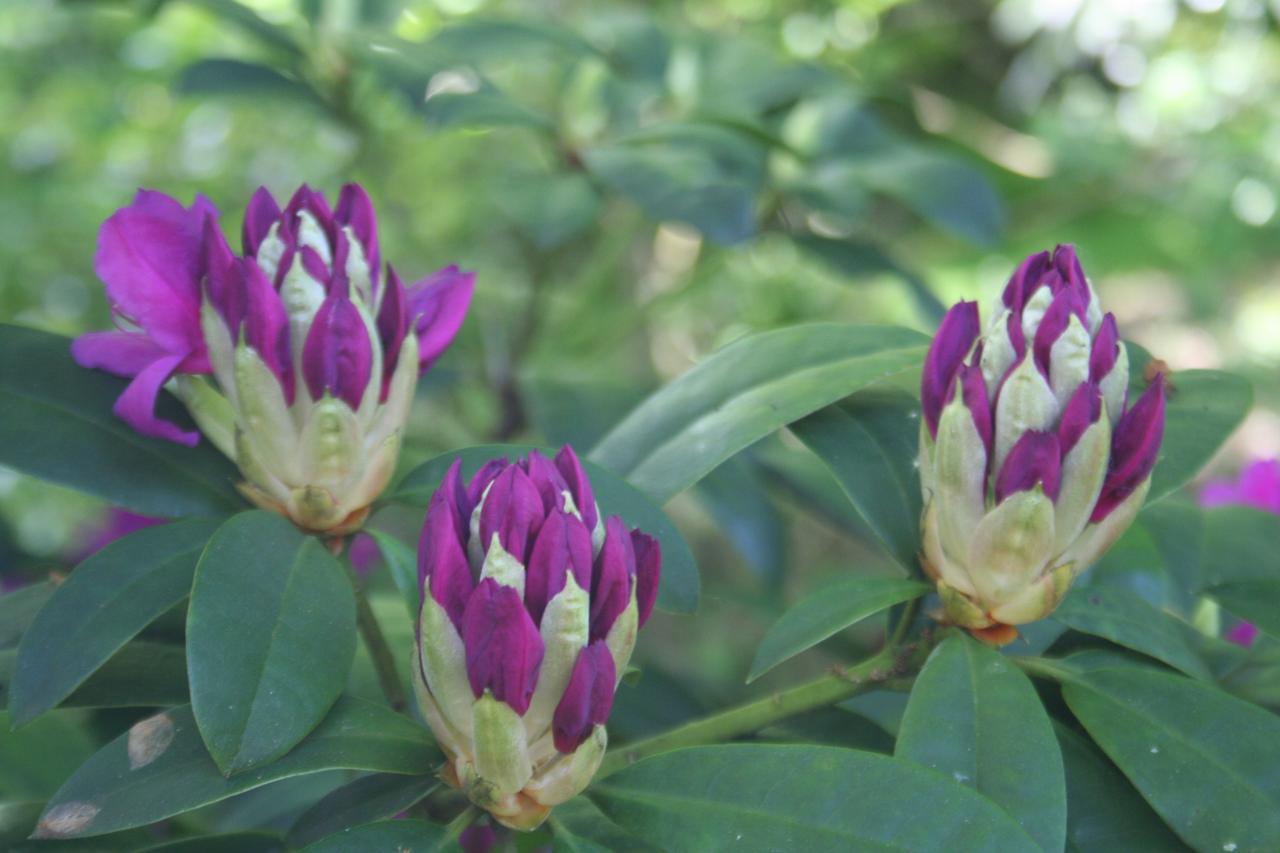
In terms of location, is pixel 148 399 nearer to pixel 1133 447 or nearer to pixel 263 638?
pixel 263 638

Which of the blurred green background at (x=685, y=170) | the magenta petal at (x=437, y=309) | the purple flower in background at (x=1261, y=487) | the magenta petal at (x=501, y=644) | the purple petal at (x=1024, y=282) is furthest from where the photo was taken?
the blurred green background at (x=685, y=170)

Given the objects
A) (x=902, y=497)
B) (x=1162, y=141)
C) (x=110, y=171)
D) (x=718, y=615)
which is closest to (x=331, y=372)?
(x=902, y=497)

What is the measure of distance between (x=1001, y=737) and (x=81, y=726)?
64 cm

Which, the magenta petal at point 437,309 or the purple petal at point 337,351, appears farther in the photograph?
the magenta petal at point 437,309

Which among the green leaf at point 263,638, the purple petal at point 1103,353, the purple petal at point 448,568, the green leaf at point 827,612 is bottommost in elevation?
the green leaf at point 263,638

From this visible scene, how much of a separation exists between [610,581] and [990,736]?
20cm

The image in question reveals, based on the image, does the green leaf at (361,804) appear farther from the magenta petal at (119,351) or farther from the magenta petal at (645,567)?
the magenta petal at (119,351)

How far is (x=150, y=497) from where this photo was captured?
0.64 meters

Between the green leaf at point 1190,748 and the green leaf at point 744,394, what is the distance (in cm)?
21

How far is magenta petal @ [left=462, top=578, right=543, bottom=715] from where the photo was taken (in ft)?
1.58

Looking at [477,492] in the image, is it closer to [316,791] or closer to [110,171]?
[316,791]

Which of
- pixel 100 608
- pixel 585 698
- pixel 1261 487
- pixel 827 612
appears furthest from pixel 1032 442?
pixel 1261 487

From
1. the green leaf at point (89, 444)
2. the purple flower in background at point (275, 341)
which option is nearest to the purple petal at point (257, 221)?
the purple flower in background at point (275, 341)

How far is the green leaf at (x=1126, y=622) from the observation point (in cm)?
61
